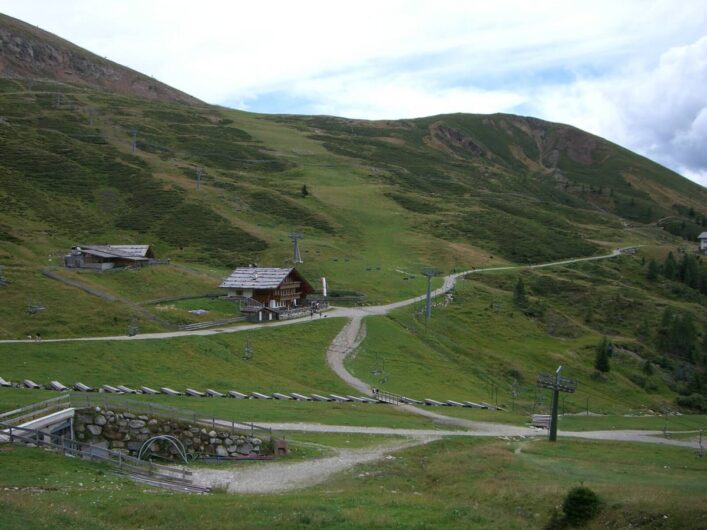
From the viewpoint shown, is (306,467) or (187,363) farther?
(187,363)

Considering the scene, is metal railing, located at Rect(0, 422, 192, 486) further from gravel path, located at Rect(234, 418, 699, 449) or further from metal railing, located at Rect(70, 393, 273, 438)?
gravel path, located at Rect(234, 418, 699, 449)

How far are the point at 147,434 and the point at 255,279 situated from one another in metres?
55.2

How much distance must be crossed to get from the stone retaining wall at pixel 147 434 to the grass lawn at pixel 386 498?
4.52 meters

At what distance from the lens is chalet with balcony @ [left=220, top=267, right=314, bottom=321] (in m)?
80.4

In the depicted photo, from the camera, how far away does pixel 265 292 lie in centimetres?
8431

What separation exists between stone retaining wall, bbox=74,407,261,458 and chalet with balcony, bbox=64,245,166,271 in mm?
65299

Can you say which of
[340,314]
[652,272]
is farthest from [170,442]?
[652,272]

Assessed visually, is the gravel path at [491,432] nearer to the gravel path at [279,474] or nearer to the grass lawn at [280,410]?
the grass lawn at [280,410]

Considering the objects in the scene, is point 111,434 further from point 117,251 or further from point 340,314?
point 117,251

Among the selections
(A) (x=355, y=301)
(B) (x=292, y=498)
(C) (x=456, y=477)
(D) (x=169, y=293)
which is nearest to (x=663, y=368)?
(A) (x=355, y=301)

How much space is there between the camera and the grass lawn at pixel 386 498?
19934mm

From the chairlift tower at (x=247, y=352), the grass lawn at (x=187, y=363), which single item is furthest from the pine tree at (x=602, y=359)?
the chairlift tower at (x=247, y=352)

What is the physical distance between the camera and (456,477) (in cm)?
2875

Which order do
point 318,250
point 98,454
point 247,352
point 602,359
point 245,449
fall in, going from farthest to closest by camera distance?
point 318,250 < point 602,359 < point 247,352 < point 245,449 < point 98,454
